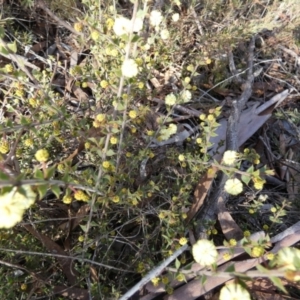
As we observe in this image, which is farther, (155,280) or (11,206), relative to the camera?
(155,280)

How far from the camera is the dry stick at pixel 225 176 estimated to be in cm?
154

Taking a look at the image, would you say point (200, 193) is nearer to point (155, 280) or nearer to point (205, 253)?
point (155, 280)

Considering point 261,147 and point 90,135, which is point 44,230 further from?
point 261,147

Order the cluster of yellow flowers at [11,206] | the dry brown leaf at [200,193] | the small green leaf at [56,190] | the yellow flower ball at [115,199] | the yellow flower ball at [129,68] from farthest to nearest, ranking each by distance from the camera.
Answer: the dry brown leaf at [200,193] < the yellow flower ball at [115,199] < the yellow flower ball at [129,68] < the small green leaf at [56,190] < the cluster of yellow flowers at [11,206]

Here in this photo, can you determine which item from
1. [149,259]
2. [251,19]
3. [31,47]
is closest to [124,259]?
[149,259]

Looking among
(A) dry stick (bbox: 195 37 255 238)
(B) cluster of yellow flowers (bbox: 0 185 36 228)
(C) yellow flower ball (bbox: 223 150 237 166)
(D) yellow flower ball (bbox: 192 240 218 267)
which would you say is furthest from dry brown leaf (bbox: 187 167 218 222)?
(B) cluster of yellow flowers (bbox: 0 185 36 228)

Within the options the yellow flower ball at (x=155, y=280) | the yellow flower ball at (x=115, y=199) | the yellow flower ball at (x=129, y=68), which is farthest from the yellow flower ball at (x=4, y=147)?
the yellow flower ball at (x=155, y=280)

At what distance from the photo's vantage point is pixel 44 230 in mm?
1509

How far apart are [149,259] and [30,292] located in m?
0.44

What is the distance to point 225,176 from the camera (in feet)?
5.24

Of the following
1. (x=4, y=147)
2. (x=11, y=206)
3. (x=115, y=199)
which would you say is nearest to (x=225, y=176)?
(x=115, y=199)

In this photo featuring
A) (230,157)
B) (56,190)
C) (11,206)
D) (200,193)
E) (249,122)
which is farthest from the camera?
(249,122)

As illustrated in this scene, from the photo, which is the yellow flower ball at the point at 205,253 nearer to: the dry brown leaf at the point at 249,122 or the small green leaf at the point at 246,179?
the small green leaf at the point at 246,179

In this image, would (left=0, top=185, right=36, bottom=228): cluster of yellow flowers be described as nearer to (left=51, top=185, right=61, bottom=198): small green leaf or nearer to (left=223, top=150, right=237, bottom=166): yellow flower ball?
(left=51, top=185, right=61, bottom=198): small green leaf
